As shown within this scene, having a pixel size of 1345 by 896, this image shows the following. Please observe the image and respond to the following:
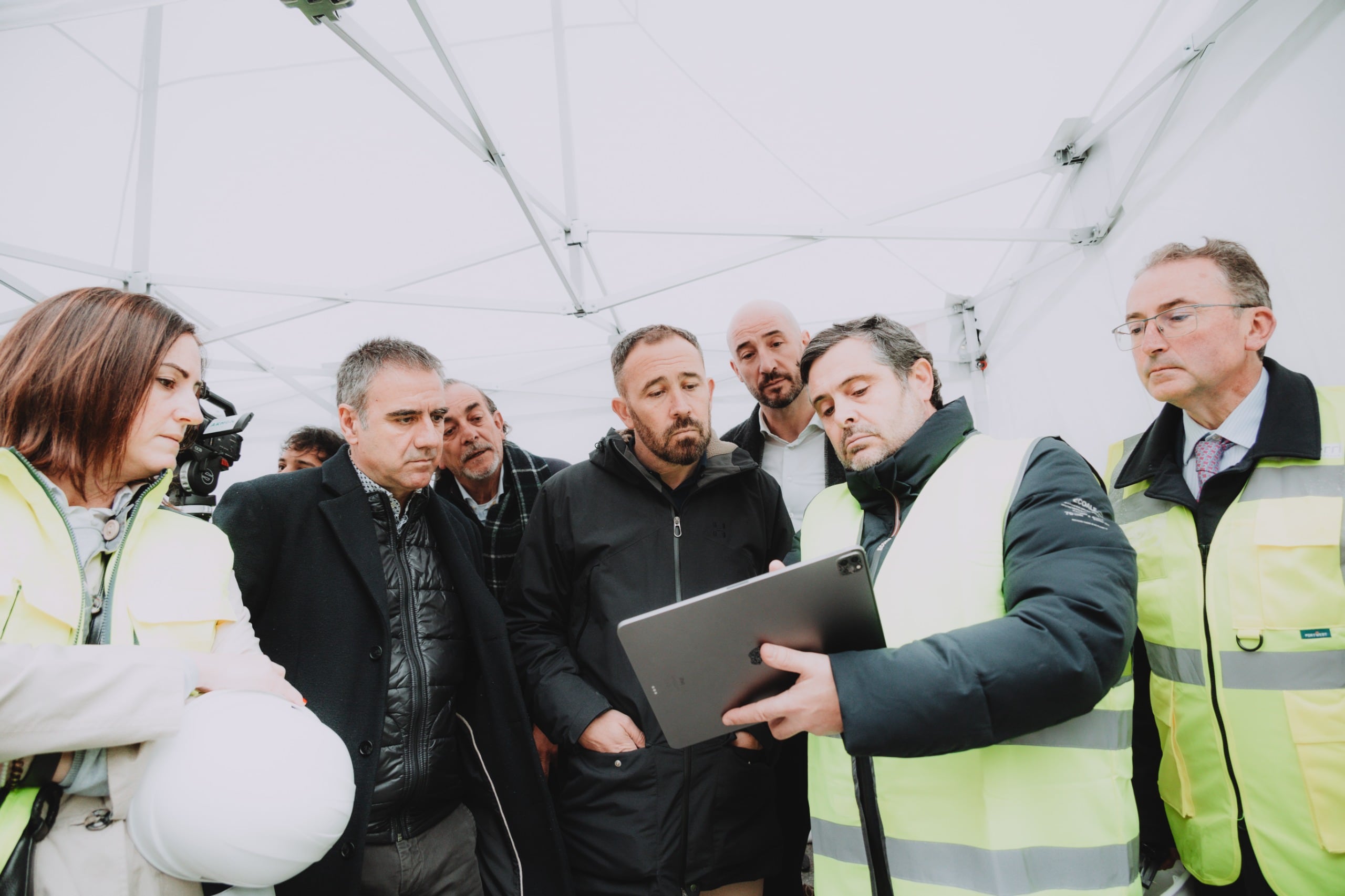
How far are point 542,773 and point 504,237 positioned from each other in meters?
4.76

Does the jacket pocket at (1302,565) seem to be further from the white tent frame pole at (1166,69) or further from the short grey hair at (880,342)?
the white tent frame pole at (1166,69)

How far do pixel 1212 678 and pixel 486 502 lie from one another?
8.95 ft

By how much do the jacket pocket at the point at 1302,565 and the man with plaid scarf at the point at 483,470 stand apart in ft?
7.83

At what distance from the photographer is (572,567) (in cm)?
211

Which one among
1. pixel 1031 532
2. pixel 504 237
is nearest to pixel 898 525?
pixel 1031 532

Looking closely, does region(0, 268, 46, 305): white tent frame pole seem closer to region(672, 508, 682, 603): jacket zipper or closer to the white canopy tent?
the white canopy tent

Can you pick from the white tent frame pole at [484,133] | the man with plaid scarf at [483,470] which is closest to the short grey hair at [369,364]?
the man with plaid scarf at [483,470]

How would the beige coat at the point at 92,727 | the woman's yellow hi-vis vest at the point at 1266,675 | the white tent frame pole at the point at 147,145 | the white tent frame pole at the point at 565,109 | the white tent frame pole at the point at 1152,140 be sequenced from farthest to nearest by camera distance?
the white tent frame pole at the point at 565,109 < the white tent frame pole at the point at 147,145 < the white tent frame pole at the point at 1152,140 < the woman's yellow hi-vis vest at the point at 1266,675 < the beige coat at the point at 92,727

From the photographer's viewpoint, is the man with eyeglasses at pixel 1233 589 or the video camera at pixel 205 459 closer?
the man with eyeglasses at pixel 1233 589

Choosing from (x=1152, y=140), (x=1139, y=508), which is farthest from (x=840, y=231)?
(x=1139, y=508)

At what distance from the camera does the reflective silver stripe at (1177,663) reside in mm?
1638

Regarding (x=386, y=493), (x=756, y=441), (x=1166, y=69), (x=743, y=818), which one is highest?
(x=1166, y=69)

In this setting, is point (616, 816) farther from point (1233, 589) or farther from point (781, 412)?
point (781, 412)

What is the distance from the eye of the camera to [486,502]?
3.21m
